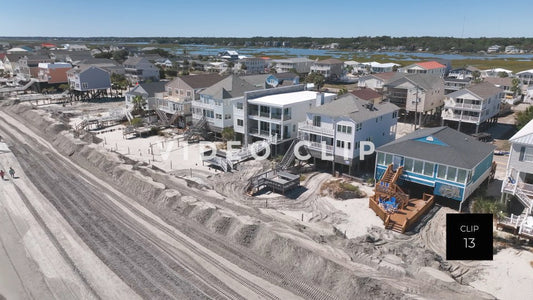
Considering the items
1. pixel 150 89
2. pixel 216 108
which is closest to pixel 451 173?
pixel 216 108

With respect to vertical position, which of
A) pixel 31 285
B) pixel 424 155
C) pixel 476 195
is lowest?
pixel 31 285

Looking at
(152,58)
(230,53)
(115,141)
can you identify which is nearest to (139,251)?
(115,141)

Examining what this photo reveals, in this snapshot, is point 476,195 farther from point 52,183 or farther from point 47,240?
point 52,183

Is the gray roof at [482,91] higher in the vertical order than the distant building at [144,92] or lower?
higher

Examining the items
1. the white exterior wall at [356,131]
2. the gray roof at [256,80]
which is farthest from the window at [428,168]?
the gray roof at [256,80]

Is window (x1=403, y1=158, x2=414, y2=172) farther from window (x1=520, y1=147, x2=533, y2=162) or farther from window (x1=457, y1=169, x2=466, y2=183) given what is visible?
window (x1=520, y1=147, x2=533, y2=162)

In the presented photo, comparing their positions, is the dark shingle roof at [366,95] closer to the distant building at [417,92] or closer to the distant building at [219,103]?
the distant building at [417,92]

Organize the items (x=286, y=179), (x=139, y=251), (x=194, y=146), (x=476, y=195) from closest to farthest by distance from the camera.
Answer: (x=139, y=251) → (x=476, y=195) → (x=286, y=179) → (x=194, y=146)
